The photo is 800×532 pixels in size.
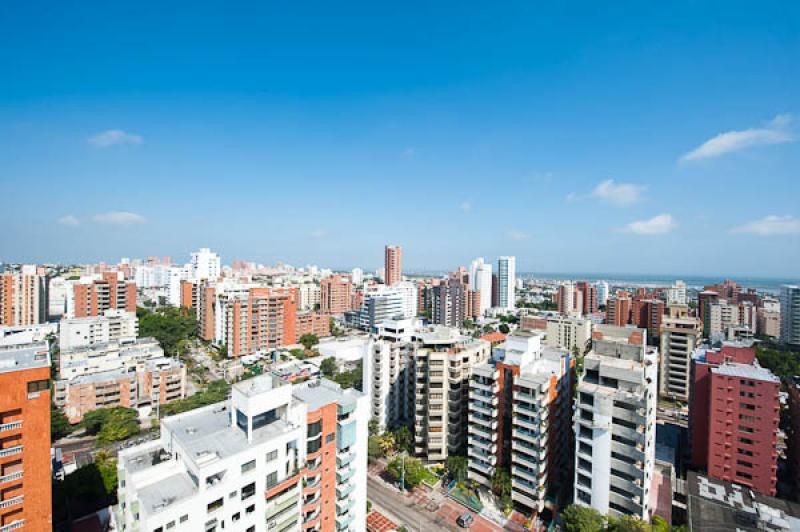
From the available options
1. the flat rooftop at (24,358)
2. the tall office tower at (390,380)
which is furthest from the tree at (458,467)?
the flat rooftop at (24,358)

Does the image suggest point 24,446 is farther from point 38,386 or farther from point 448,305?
point 448,305

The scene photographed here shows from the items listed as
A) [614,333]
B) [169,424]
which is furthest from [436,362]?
[169,424]

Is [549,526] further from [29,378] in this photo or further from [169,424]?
[29,378]

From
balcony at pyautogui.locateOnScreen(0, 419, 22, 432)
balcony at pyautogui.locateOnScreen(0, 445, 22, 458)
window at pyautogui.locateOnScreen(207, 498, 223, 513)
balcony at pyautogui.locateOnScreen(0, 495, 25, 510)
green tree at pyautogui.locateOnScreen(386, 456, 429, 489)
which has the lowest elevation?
green tree at pyautogui.locateOnScreen(386, 456, 429, 489)

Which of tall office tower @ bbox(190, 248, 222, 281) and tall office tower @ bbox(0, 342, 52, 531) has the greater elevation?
tall office tower @ bbox(190, 248, 222, 281)

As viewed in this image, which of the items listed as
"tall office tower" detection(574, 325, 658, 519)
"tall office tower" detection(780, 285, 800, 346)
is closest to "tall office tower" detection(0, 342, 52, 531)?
"tall office tower" detection(574, 325, 658, 519)

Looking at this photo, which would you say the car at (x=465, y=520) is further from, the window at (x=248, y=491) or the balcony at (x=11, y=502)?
the balcony at (x=11, y=502)

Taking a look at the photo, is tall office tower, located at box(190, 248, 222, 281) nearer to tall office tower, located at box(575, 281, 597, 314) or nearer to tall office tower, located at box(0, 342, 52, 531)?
tall office tower, located at box(0, 342, 52, 531)
